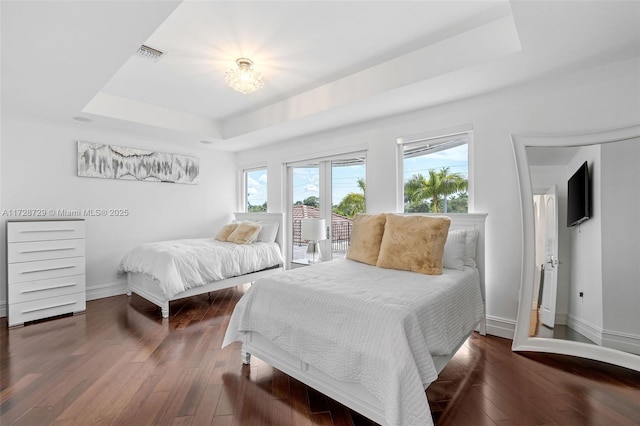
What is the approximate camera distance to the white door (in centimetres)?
236

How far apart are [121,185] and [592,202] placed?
5256mm

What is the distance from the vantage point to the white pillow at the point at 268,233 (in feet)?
15.1

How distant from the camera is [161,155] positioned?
4.65 metres

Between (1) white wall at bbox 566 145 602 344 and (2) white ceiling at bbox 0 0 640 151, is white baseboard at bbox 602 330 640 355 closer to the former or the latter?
(1) white wall at bbox 566 145 602 344

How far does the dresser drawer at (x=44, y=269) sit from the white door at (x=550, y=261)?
4.66 m

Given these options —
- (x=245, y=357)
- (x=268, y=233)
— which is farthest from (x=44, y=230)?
(x=245, y=357)

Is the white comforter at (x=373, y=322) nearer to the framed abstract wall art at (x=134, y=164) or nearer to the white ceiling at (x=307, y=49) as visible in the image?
the white ceiling at (x=307, y=49)

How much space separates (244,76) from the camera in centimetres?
258

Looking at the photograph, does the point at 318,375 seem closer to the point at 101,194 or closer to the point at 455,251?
the point at 455,251

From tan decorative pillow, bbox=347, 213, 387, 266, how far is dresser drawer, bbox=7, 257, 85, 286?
3.09 m

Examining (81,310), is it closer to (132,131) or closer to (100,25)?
(132,131)

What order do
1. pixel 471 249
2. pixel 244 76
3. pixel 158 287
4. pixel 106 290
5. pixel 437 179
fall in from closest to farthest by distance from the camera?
pixel 244 76
pixel 471 249
pixel 437 179
pixel 158 287
pixel 106 290

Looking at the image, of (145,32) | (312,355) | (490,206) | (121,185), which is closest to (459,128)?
(490,206)

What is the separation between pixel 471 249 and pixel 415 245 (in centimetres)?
64
